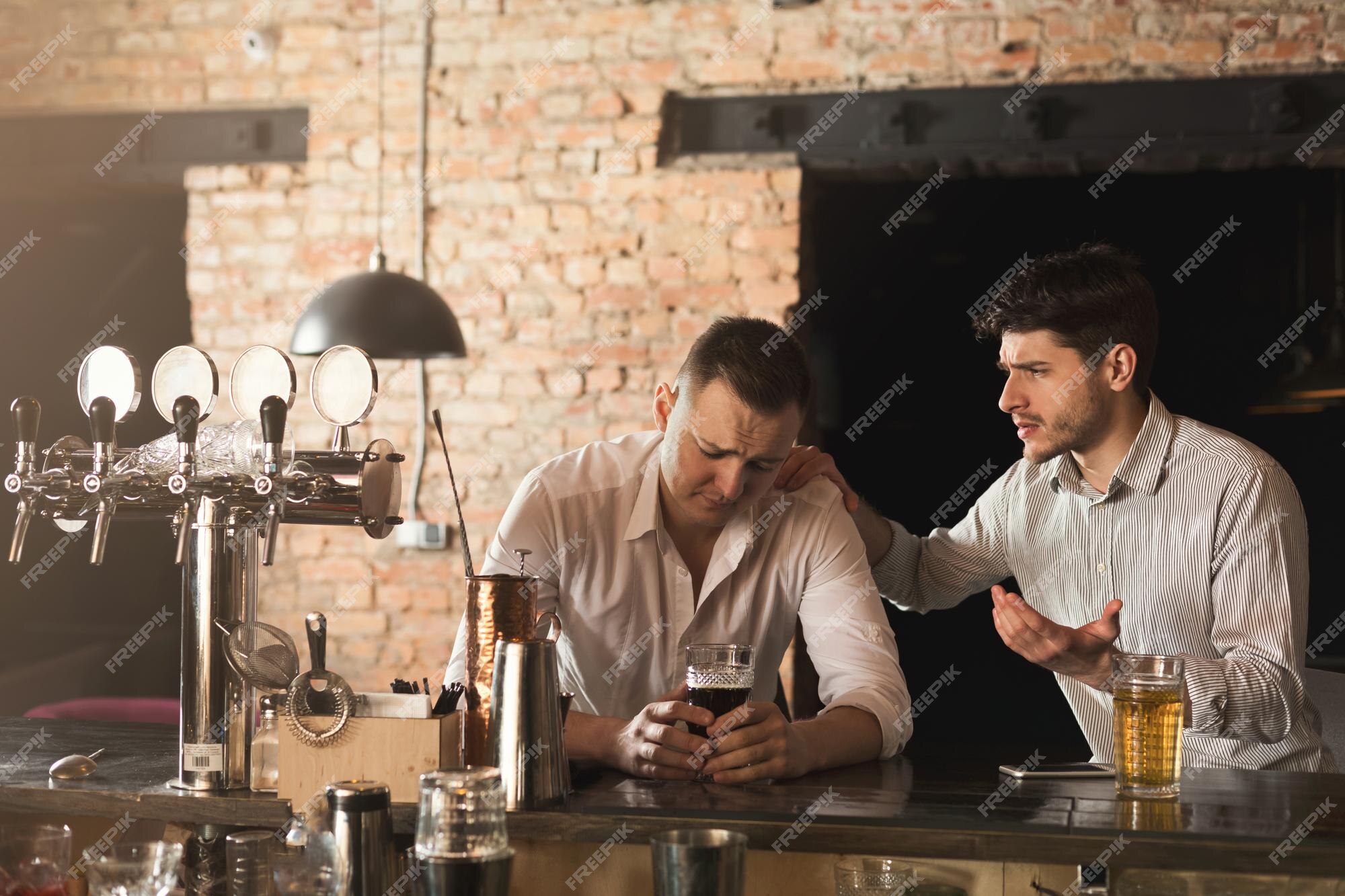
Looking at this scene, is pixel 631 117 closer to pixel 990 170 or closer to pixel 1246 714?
pixel 990 170

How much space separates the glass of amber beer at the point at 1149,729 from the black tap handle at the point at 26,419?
1.43 metres

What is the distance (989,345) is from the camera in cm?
506

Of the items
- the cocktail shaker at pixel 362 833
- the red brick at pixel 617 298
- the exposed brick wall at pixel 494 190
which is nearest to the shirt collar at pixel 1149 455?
the cocktail shaker at pixel 362 833

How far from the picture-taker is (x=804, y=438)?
423 centimetres

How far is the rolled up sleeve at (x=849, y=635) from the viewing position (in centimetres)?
193

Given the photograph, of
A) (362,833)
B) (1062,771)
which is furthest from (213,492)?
(1062,771)

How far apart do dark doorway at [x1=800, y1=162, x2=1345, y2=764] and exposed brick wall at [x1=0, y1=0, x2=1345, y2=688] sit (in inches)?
33.6

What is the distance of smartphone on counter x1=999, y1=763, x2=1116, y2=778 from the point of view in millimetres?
1692

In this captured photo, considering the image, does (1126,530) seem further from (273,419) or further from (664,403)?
(273,419)

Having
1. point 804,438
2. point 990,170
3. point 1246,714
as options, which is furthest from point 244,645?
point 990,170

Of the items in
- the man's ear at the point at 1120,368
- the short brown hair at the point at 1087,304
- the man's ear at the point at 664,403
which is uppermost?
the short brown hair at the point at 1087,304

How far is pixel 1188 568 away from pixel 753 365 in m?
0.94

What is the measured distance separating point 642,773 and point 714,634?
602 millimetres

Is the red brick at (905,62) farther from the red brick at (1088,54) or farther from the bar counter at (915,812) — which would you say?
the bar counter at (915,812)
